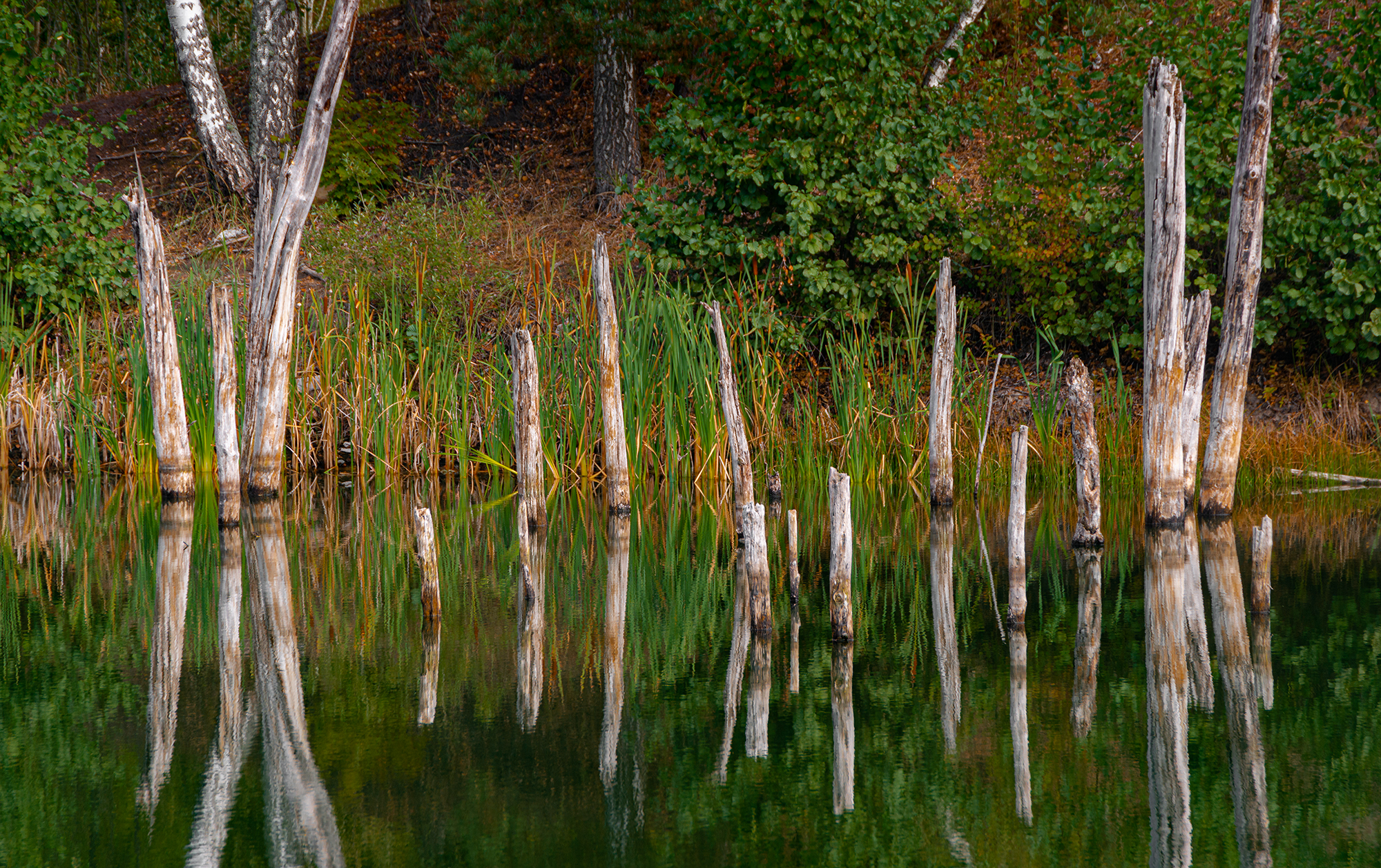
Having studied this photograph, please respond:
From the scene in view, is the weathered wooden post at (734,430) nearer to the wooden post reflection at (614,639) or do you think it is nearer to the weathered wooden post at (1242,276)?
the wooden post reflection at (614,639)

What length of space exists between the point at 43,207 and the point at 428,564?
934 centimetres

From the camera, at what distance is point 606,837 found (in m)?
2.97

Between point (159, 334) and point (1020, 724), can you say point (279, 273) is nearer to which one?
point (159, 334)

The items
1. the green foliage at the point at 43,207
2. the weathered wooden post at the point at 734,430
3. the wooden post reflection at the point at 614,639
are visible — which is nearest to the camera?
the wooden post reflection at the point at 614,639

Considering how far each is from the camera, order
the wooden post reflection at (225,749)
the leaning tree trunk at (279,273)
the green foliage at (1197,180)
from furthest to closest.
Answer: the green foliage at (1197,180) < the leaning tree trunk at (279,273) < the wooden post reflection at (225,749)

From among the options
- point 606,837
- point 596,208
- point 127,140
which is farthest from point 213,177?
point 606,837

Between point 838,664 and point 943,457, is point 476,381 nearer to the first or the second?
point 943,457

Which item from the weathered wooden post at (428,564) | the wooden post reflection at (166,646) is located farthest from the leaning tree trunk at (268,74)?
the weathered wooden post at (428,564)

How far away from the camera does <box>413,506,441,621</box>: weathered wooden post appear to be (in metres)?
4.96

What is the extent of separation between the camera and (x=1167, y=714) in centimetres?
396

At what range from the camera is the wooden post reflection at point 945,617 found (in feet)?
13.1

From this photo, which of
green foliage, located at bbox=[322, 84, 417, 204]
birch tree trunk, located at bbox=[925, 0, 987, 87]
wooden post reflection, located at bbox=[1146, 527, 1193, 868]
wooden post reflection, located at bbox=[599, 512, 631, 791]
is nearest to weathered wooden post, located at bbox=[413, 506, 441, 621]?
wooden post reflection, located at bbox=[599, 512, 631, 791]

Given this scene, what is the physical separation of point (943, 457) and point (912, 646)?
3.89 m

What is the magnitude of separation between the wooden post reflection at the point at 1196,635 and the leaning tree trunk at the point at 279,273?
20.8ft
